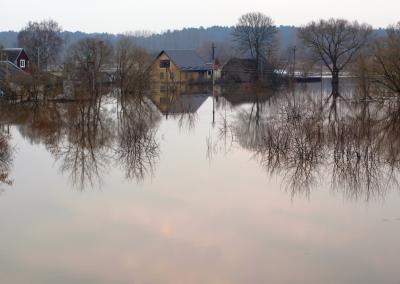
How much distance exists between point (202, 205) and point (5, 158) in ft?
22.0

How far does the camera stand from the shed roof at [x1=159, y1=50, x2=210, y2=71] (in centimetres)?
6084

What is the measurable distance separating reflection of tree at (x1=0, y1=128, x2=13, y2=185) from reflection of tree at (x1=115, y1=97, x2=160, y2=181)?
2602 millimetres

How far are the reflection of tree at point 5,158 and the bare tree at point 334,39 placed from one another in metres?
44.4

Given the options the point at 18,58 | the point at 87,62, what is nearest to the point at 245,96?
the point at 87,62

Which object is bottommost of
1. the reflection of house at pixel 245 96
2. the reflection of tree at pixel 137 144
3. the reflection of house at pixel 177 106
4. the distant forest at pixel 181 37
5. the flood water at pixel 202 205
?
the flood water at pixel 202 205

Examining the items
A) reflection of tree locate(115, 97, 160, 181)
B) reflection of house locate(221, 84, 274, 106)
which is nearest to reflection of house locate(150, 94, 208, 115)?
reflection of tree locate(115, 97, 160, 181)

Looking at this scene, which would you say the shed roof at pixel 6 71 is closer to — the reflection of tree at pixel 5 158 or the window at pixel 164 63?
the reflection of tree at pixel 5 158

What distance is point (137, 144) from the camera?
55.4ft

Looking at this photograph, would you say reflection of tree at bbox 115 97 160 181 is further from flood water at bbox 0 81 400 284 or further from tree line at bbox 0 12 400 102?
tree line at bbox 0 12 400 102

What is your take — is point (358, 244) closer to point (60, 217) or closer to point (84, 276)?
point (84, 276)

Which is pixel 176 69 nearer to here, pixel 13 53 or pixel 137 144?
pixel 13 53

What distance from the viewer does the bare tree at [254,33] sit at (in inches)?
2554

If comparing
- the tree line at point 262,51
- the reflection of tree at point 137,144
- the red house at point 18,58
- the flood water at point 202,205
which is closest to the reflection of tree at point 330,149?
the flood water at point 202,205

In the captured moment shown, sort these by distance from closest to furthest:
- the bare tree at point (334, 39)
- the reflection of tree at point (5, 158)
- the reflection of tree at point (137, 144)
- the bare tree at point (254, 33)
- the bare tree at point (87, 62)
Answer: the reflection of tree at point (5, 158) → the reflection of tree at point (137, 144) → the bare tree at point (87, 62) → the bare tree at point (334, 39) → the bare tree at point (254, 33)
